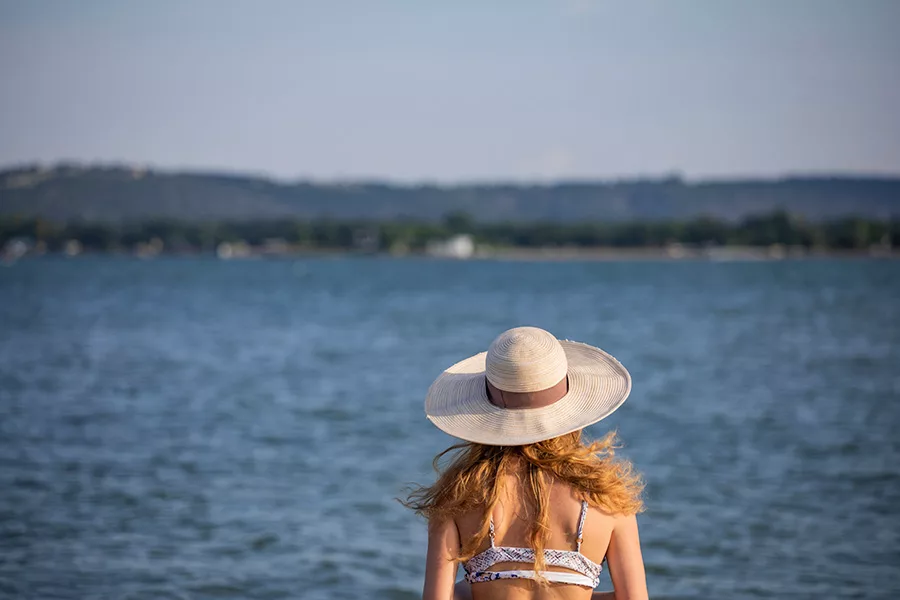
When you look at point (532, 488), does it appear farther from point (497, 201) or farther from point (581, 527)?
point (497, 201)

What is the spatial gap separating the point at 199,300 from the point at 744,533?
45.0m

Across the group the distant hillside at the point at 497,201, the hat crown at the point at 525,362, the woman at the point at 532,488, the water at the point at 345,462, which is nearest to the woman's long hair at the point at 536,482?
the woman at the point at 532,488

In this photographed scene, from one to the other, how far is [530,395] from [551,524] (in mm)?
367

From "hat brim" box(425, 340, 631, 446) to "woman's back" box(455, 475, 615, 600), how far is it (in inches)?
6.5

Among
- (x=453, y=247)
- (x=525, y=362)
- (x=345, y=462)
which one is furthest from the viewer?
(x=453, y=247)

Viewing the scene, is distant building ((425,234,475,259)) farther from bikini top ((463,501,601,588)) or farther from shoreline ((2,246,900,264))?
bikini top ((463,501,601,588))

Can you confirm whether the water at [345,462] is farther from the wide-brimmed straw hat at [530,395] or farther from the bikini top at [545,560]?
the wide-brimmed straw hat at [530,395]

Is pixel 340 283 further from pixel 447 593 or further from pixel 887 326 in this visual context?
pixel 447 593

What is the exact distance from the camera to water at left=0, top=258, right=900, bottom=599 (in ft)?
23.3

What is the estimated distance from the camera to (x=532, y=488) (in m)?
2.90

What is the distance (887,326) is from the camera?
31.3m

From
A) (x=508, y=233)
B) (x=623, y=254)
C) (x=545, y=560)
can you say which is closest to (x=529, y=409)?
(x=545, y=560)

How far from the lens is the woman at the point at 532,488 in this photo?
9.32 ft

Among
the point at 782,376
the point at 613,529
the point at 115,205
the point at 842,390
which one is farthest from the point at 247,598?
the point at 115,205
